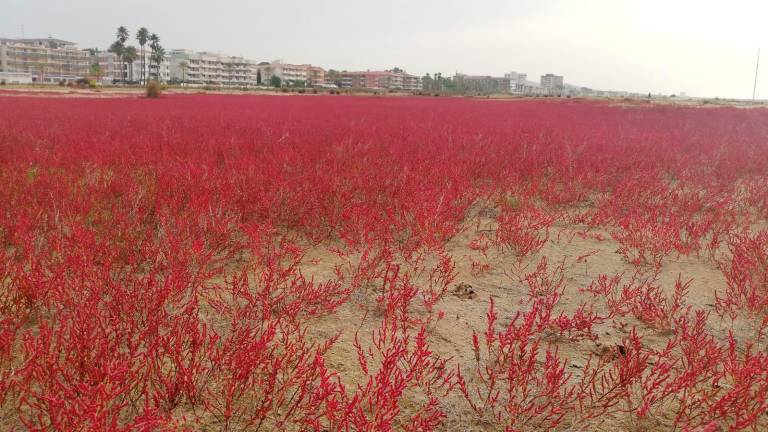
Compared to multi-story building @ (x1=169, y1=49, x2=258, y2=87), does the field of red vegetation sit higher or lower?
lower

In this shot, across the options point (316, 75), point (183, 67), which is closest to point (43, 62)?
point (183, 67)

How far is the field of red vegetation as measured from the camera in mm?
1905

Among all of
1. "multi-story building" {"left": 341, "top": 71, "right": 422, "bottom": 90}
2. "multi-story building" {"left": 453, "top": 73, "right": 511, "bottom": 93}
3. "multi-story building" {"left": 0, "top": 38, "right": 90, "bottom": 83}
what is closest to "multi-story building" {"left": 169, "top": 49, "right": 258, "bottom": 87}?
"multi-story building" {"left": 0, "top": 38, "right": 90, "bottom": 83}

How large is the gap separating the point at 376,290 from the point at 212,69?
424 ft

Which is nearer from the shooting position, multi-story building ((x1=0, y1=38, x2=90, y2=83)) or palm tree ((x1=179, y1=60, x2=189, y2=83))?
multi-story building ((x1=0, y1=38, x2=90, y2=83))

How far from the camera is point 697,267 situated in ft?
12.7

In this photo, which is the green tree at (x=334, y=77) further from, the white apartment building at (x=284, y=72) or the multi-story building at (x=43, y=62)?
the multi-story building at (x=43, y=62)

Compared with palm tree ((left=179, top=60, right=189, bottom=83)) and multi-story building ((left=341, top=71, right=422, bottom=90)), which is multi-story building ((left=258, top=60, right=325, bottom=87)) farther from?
palm tree ((left=179, top=60, right=189, bottom=83))

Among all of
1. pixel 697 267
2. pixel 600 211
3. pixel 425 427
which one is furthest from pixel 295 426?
pixel 600 211

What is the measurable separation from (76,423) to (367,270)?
2.03 m

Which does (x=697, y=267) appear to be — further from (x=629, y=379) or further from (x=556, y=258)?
Answer: (x=629, y=379)

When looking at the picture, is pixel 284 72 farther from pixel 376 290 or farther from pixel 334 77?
pixel 376 290

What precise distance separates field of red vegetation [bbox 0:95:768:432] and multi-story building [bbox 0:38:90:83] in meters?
117

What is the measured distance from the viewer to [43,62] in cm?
10431
